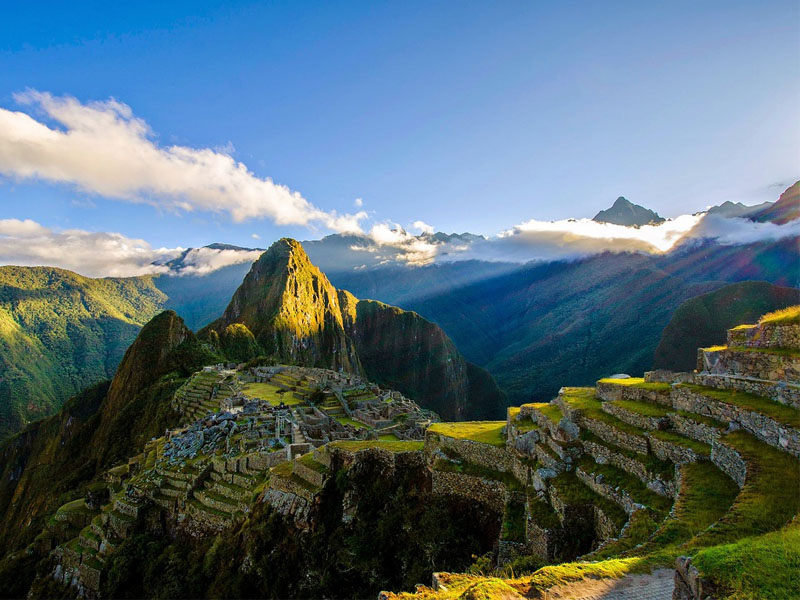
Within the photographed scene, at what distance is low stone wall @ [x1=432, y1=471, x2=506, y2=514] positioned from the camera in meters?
13.9

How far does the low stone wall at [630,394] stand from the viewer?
1209cm

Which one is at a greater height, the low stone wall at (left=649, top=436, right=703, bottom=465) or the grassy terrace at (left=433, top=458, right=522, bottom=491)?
the low stone wall at (left=649, top=436, right=703, bottom=465)

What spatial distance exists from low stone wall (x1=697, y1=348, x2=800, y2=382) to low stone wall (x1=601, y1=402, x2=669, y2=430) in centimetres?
283

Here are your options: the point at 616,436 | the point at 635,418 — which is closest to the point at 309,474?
the point at 616,436

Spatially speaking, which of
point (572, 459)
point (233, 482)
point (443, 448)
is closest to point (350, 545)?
point (443, 448)

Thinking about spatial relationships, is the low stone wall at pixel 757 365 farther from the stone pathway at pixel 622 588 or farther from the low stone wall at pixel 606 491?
the stone pathway at pixel 622 588

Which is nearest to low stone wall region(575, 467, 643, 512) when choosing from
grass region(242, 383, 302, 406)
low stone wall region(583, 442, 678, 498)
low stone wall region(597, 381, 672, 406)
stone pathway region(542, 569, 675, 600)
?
low stone wall region(583, 442, 678, 498)

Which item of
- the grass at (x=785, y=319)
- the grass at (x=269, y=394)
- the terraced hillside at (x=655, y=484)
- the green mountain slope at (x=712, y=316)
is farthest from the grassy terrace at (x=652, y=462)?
the green mountain slope at (x=712, y=316)

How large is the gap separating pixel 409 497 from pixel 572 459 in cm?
697

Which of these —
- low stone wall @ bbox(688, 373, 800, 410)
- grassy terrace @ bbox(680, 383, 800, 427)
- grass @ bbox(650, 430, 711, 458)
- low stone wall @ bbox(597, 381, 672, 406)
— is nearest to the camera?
grassy terrace @ bbox(680, 383, 800, 427)

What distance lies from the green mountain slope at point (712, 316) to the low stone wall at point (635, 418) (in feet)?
333

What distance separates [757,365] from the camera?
35.6 ft

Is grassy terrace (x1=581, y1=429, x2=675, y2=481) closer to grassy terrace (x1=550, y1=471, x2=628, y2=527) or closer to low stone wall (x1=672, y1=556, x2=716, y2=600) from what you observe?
grassy terrace (x1=550, y1=471, x2=628, y2=527)

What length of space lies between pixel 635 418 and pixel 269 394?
50496 mm
